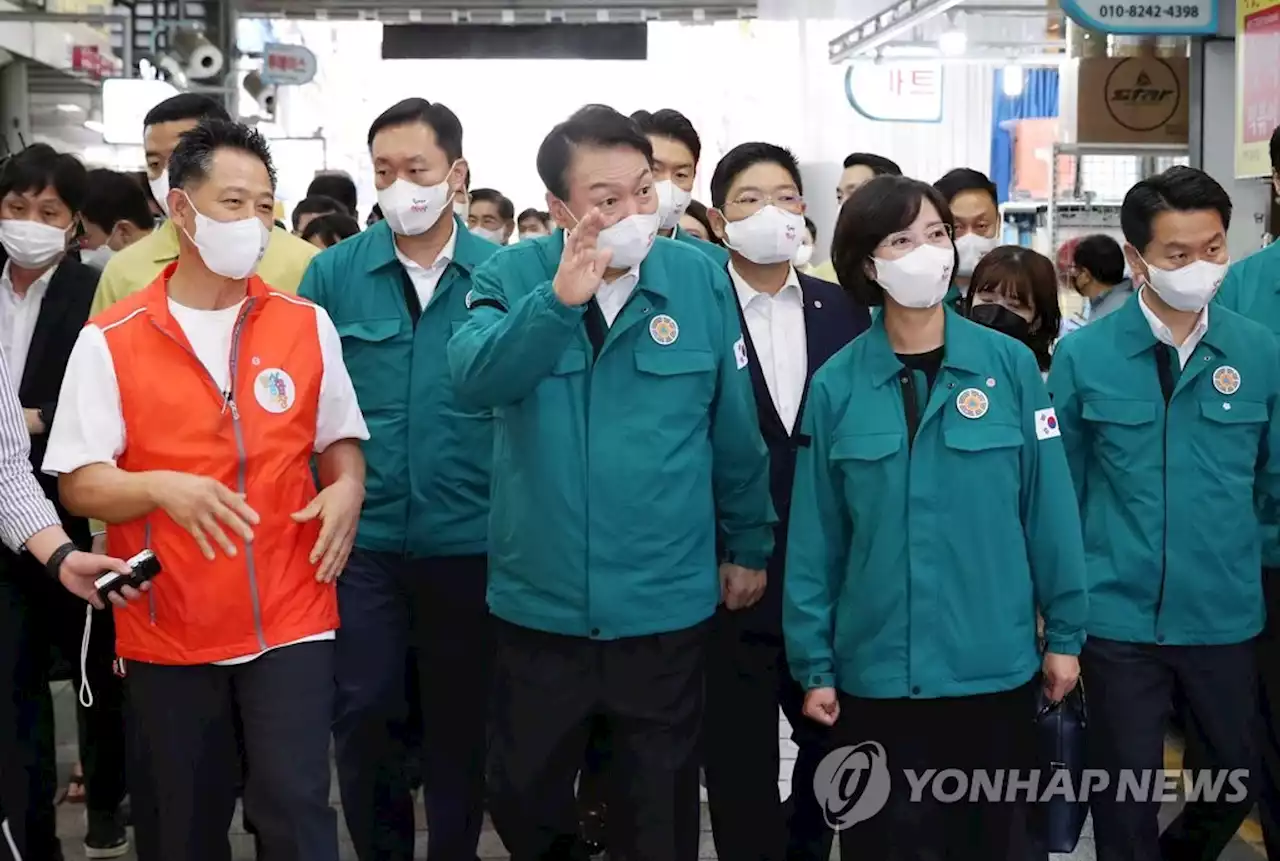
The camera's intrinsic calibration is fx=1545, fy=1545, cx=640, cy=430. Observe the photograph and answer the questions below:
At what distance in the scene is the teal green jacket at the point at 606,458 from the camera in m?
2.87

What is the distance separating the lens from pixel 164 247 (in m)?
3.66

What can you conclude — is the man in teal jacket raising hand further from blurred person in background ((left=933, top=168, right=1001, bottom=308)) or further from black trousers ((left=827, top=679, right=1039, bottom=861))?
blurred person in background ((left=933, top=168, right=1001, bottom=308))

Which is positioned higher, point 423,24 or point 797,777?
point 423,24

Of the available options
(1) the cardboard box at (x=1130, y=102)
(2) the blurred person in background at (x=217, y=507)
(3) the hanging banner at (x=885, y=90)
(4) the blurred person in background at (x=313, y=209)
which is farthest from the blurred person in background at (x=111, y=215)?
(3) the hanging banner at (x=885, y=90)

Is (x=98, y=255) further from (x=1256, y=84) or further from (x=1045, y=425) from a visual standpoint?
(x=1256, y=84)

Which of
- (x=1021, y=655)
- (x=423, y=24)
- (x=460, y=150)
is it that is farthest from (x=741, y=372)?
(x=423, y=24)

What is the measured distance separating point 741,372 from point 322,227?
9.08ft

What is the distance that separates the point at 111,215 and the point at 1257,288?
347cm

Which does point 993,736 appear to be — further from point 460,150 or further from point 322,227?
point 322,227

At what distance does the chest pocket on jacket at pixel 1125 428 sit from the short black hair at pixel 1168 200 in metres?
0.37

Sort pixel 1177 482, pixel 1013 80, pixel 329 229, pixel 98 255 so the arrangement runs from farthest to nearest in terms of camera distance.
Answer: pixel 1013 80 → pixel 329 229 → pixel 98 255 → pixel 1177 482

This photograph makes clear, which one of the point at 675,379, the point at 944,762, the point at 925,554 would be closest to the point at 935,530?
the point at 925,554

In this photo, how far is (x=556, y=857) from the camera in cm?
309

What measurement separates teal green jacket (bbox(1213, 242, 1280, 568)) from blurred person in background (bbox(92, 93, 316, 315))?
→ 2.30 meters
